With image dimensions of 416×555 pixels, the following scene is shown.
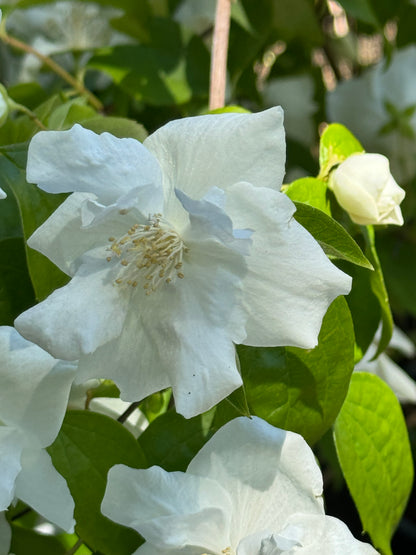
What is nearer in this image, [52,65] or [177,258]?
[177,258]

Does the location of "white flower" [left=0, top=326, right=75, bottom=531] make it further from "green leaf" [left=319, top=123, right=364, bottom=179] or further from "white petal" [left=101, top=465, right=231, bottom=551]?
"green leaf" [left=319, top=123, right=364, bottom=179]

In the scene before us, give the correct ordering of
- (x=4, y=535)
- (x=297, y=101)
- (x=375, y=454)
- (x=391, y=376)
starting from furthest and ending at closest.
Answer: (x=297, y=101) < (x=391, y=376) < (x=375, y=454) < (x=4, y=535)

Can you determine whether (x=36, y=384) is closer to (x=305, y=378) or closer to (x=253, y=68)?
(x=305, y=378)

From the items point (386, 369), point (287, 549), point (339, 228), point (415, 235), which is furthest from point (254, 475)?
point (415, 235)

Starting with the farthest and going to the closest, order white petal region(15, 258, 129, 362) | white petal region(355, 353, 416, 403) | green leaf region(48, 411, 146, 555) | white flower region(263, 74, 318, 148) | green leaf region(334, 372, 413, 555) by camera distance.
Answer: white flower region(263, 74, 318, 148) → white petal region(355, 353, 416, 403) → green leaf region(334, 372, 413, 555) → green leaf region(48, 411, 146, 555) → white petal region(15, 258, 129, 362)

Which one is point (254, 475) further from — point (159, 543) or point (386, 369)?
point (386, 369)

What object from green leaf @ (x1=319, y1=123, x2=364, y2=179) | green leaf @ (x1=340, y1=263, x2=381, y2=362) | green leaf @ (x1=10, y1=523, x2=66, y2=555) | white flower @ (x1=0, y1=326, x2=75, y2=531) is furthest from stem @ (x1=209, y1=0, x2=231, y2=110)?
green leaf @ (x1=10, y1=523, x2=66, y2=555)

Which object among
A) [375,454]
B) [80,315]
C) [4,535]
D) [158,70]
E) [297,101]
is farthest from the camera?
[297,101]

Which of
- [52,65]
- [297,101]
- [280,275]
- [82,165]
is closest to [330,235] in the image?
[280,275]

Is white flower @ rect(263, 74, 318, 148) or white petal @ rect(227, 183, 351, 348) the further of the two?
white flower @ rect(263, 74, 318, 148)
